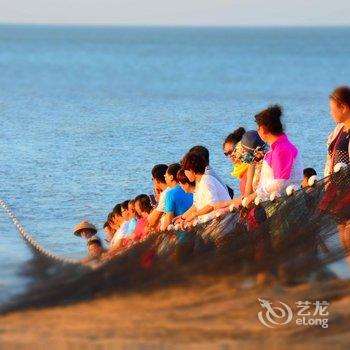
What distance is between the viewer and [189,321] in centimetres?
772

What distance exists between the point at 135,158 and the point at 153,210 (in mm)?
9908

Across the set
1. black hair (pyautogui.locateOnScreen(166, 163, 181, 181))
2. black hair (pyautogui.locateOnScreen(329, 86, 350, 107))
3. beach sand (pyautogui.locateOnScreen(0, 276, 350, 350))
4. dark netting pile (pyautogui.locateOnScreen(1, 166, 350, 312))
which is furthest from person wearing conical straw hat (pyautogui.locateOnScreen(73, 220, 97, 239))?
black hair (pyautogui.locateOnScreen(329, 86, 350, 107))

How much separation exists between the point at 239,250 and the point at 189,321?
467 mm

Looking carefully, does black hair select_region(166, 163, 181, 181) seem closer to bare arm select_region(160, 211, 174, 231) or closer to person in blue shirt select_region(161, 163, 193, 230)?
person in blue shirt select_region(161, 163, 193, 230)

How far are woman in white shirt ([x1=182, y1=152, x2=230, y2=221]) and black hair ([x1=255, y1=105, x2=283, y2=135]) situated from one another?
Result: 479 millimetres

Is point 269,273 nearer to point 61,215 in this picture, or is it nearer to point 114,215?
point 114,215

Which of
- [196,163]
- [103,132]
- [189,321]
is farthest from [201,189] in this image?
[103,132]

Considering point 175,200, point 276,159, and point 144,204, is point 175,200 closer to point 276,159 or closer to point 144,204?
point 144,204

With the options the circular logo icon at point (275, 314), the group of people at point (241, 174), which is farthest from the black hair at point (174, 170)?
the circular logo icon at point (275, 314)

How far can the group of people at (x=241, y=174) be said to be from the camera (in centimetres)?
840

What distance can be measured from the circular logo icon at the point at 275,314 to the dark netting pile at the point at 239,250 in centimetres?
15

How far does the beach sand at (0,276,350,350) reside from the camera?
295 inches

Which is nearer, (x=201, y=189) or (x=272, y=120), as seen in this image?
(x=272, y=120)

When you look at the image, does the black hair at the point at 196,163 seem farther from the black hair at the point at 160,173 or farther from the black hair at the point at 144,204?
the black hair at the point at 144,204
